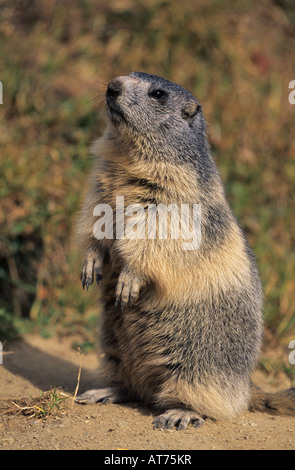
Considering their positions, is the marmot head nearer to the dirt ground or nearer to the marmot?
the marmot

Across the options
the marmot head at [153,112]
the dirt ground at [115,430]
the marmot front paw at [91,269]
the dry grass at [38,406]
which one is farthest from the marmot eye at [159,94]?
the dirt ground at [115,430]

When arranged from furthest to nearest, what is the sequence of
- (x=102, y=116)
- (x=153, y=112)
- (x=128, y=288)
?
(x=102, y=116) < (x=153, y=112) < (x=128, y=288)

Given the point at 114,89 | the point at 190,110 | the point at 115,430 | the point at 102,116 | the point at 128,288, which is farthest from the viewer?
the point at 102,116

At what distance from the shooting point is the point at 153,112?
188 inches

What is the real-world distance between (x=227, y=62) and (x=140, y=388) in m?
6.72

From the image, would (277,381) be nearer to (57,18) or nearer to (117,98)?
(117,98)

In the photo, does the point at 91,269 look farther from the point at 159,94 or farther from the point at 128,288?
the point at 159,94

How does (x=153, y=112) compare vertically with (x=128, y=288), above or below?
above

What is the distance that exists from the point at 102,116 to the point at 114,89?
4222mm

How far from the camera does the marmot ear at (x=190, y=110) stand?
4.91m

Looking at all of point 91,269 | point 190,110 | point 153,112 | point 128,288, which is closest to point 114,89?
point 153,112

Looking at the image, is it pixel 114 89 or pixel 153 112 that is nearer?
pixel 114 89

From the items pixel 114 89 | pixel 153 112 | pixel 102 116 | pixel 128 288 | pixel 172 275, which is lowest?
pixel 128 288
